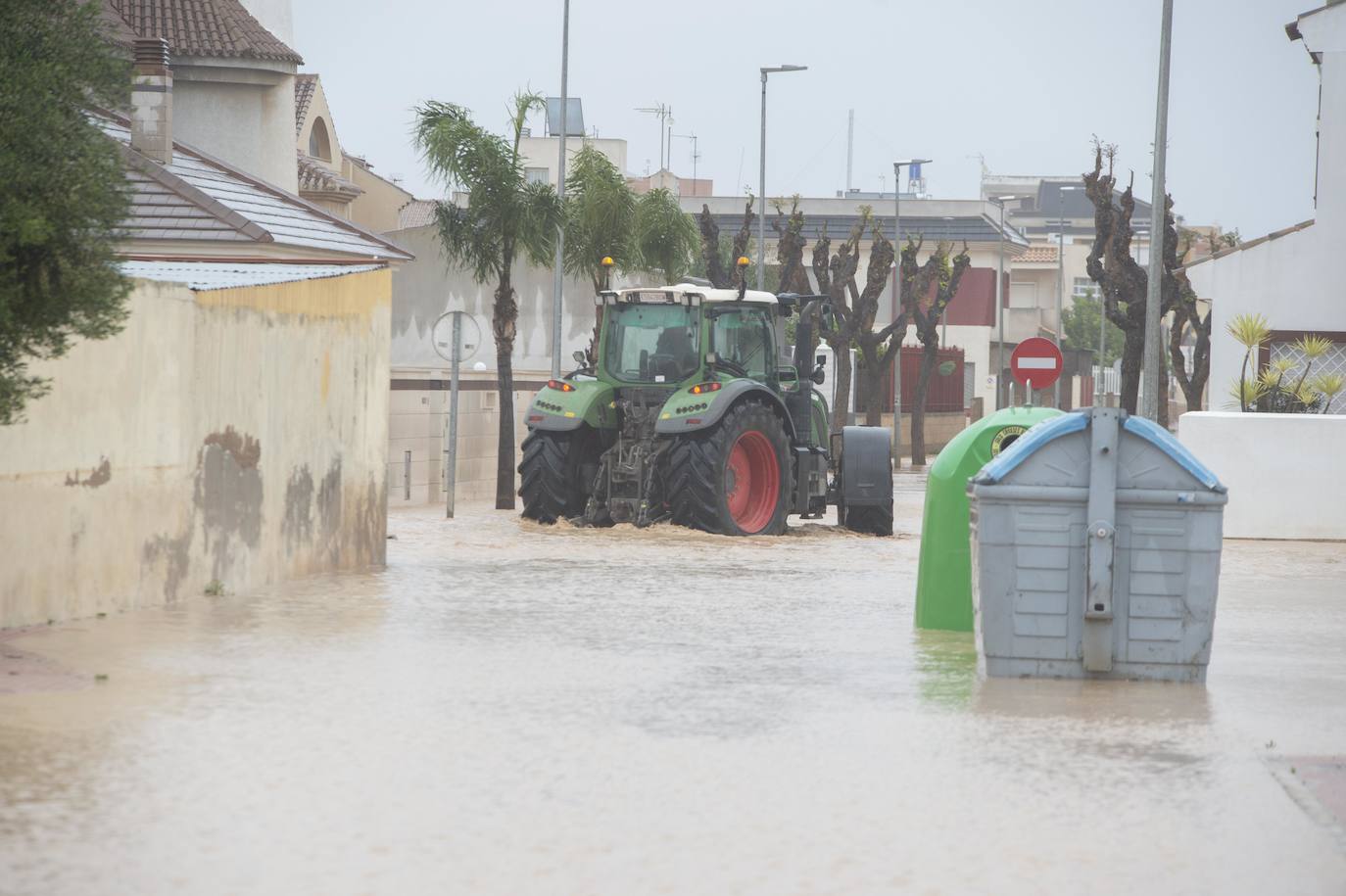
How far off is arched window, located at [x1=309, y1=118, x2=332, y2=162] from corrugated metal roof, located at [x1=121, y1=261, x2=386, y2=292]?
32318 mm

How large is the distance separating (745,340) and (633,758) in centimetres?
1420

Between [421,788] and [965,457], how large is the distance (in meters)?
5.52

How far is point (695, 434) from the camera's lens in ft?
67.5

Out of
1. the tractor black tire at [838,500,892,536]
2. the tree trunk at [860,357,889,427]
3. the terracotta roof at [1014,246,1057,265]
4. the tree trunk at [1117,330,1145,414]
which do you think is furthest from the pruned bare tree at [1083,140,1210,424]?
the terracotta roof at [1014,246,1057,265]

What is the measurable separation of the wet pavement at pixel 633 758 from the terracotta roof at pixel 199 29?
20.6 m

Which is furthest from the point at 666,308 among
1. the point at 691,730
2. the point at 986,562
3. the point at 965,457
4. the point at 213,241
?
the point at 691,730

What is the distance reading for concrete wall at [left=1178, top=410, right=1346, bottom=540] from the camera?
72.0 feet

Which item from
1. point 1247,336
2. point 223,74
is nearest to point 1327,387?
point 1247,336

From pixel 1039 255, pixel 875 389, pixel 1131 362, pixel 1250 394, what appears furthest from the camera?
pixel 1039 255

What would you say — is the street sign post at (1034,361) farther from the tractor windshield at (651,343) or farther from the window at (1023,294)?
the window at (1023,294)

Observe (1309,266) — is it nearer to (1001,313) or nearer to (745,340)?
(745,340)

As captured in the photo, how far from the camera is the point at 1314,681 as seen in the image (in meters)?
11.0

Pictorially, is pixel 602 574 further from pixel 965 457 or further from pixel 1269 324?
pixel 1269 324

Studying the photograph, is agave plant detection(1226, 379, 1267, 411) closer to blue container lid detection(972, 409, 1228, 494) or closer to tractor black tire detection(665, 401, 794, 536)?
tractor black tire detection(665, 401, 794, 536)
